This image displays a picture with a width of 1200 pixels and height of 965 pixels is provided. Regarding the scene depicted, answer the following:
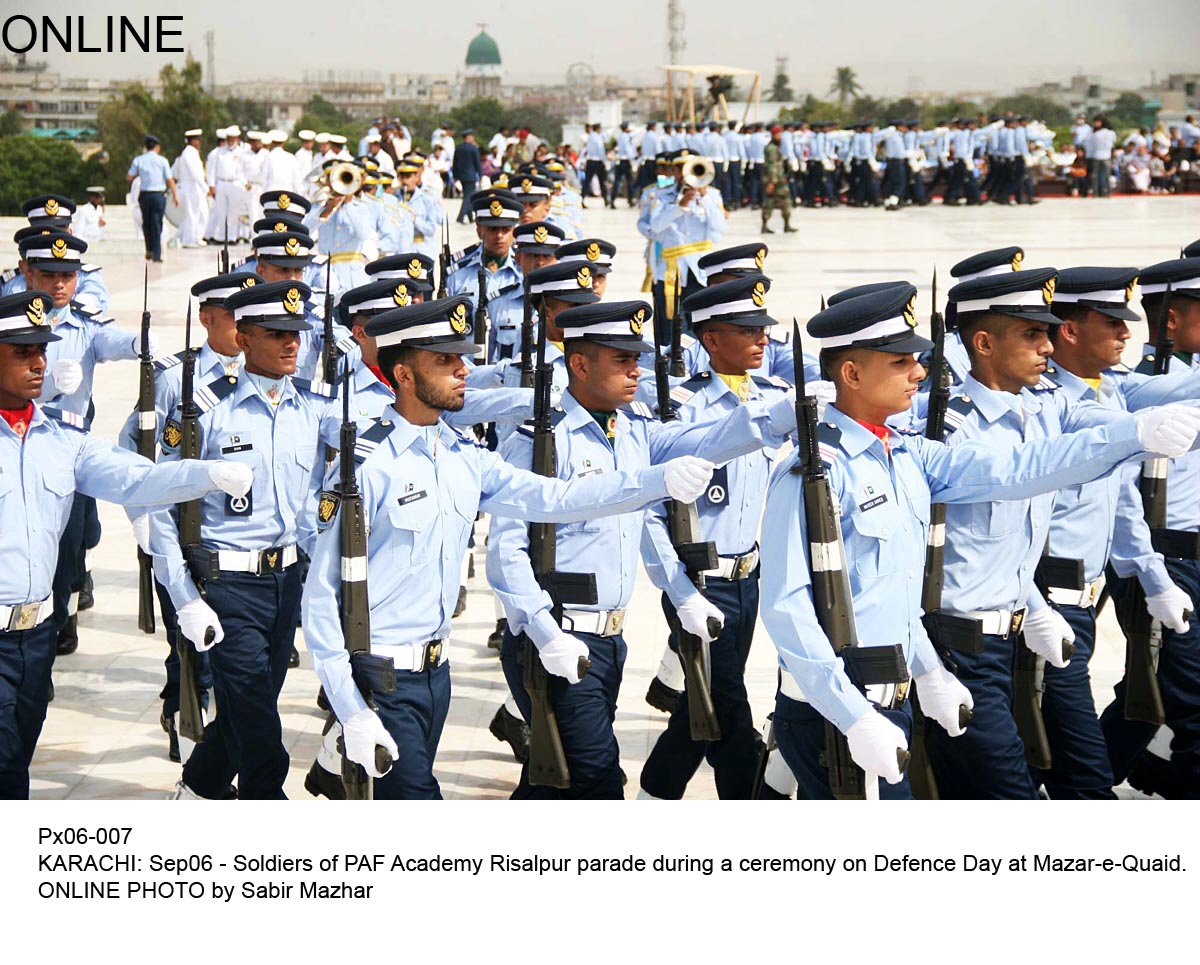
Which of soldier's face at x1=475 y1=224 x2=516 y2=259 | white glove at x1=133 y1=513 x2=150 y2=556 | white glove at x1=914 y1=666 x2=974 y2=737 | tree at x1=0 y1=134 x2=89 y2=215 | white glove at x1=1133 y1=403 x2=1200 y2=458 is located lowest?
white glove at x1=914 y1=666 x2=974 y2=737

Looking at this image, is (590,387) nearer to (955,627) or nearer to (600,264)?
(955,627)

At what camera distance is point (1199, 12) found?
69.5 meters

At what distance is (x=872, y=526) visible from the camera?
436 cm

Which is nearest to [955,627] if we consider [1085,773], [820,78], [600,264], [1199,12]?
[1085,773]

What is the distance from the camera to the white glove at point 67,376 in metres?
7.41

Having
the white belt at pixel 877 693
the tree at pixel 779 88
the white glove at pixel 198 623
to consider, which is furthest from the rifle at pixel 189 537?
the tree at pixel 779 88

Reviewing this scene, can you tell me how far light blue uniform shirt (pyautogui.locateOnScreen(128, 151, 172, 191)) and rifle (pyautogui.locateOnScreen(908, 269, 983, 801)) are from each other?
20415 millimetres

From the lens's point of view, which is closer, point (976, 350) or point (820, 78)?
point (976, 350)

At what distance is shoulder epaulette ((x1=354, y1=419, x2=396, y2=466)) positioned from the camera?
4789 millimetres

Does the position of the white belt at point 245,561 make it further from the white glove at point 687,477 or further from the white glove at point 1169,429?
the white glove at point 1169,429

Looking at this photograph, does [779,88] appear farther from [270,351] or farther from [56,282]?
[270,351]

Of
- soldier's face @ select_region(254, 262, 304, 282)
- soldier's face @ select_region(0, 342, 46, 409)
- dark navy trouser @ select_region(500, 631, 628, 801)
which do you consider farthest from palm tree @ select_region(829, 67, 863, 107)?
soldier's face @ select_region(0, 342, 46, 409)

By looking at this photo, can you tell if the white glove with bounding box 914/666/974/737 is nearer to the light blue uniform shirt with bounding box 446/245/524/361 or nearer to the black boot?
the black boot

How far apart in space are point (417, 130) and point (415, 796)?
215 ft
